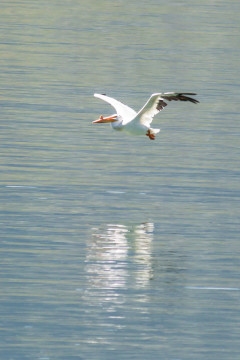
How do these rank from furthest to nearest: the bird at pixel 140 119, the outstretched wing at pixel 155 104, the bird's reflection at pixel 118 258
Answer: the bird at pixel 140 119, the outstretched wing at pixel 155 104, the bird's reflection at pixel 118 258

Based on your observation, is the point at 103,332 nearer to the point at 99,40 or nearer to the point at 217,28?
the point at 99,40

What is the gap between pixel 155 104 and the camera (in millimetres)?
18156

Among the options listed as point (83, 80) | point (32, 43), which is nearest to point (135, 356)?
point (83, 80)

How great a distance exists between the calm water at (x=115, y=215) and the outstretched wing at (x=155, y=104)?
44.8 inches

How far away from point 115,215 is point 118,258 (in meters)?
2.08

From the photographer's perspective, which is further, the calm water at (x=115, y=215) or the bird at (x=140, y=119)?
the bird at (x=140, y=119)

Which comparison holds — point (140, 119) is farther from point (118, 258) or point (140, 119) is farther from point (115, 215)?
point (118, 258)

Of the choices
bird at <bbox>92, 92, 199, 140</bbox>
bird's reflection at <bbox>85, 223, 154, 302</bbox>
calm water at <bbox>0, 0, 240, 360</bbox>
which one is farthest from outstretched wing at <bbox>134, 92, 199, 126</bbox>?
bird's reflection at <bbox>85, 223, 154, 302</bbox>

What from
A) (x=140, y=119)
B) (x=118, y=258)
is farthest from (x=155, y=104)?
(x=118, y=258)

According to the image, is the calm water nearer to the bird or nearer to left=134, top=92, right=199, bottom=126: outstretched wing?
Result: the bird

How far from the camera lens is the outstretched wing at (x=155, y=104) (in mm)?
17453

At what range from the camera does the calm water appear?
1261 centimetres

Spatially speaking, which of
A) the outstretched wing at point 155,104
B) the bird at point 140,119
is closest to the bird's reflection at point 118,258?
the outstretched wing at point 155,104

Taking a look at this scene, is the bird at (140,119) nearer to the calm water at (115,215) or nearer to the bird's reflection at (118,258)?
the calm water at (115,215)
